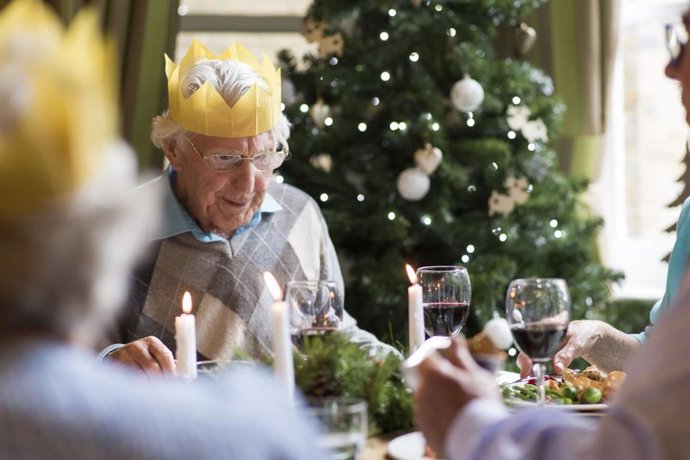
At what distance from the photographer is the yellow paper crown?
35.5 inches

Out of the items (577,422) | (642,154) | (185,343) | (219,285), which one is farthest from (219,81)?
(642,154)

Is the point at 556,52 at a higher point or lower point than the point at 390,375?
higher

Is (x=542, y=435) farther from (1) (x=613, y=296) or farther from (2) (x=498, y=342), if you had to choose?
(1) (x=613, y=296)

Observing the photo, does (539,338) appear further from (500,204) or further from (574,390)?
(500,204)

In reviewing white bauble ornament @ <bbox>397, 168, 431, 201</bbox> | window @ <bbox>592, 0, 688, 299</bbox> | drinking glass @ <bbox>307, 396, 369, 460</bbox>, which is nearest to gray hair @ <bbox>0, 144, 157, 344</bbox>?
drinking glass @ <bbox>307, 396, 369, 460</bbox>

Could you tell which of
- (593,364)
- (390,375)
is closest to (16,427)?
(390,375)

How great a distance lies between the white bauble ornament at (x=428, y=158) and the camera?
150 inches

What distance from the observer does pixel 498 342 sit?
1.43 metres

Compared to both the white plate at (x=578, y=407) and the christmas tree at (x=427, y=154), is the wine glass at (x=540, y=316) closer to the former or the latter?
the white plate at (x=578, y=407)

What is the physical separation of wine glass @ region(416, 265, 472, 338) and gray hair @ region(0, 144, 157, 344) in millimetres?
1020

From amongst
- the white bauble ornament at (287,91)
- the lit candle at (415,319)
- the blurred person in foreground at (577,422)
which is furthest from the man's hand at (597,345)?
the white bauble ornament at (287,91)

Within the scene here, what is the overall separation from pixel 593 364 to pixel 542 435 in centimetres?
116

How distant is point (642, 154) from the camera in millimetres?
4602

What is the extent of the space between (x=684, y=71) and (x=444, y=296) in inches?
23.5
